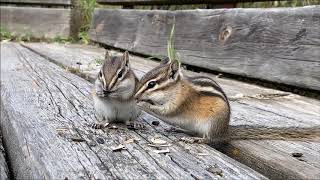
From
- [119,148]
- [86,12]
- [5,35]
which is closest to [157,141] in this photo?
[119,148]

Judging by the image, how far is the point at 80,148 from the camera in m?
1.80

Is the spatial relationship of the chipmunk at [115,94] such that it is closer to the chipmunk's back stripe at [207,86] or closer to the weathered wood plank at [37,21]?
the chipmunk's back stripe at [207,86]

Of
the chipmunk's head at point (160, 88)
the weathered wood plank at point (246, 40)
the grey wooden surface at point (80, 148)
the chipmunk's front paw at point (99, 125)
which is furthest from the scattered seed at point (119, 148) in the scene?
the weathered wood plank at point (246, 40)

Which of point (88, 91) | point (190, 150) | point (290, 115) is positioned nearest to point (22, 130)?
point (190, 150)

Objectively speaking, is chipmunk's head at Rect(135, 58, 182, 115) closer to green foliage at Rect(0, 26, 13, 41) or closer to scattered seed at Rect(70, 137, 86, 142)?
scattered seed at Rect(70, 137, 86, 142)

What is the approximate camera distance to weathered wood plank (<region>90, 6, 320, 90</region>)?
3268 millimetres

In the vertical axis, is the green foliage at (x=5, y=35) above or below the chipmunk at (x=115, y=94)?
below

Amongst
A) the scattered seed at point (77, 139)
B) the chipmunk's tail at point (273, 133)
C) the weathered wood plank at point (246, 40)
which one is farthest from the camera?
the weathered wood plank at point (246, 40)

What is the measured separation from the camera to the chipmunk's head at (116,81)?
235 centimetres

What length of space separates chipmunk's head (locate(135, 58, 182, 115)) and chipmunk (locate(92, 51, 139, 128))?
3.9 inches

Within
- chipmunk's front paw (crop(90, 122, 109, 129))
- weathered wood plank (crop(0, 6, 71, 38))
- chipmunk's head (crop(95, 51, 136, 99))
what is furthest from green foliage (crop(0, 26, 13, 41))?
chipmunk's front paw (crop(90, 122, 109, 129))

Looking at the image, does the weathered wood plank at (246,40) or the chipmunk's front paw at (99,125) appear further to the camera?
the weathered wood plank at (246,40)

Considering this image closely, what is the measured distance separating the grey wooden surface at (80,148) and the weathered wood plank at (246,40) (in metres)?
1.22

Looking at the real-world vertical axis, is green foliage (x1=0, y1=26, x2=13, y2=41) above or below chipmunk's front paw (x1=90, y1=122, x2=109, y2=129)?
below
